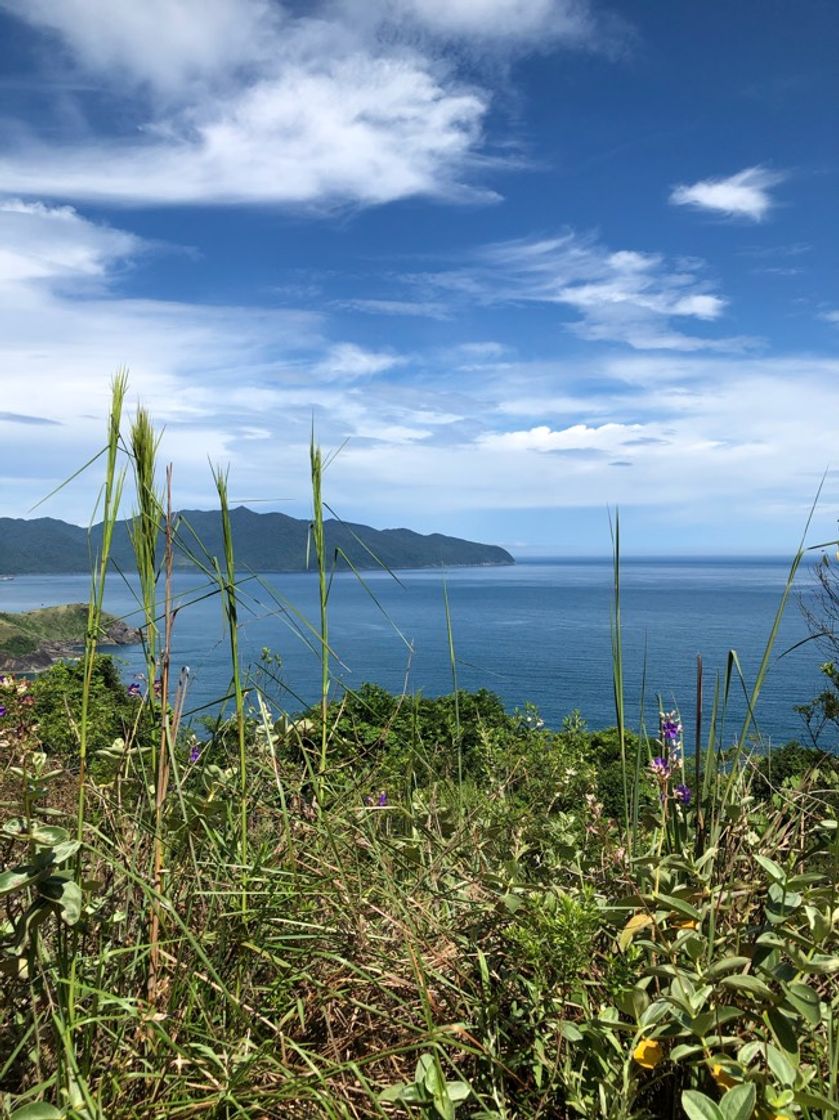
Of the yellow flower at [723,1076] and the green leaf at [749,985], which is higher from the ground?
the green leaf at [749,985]

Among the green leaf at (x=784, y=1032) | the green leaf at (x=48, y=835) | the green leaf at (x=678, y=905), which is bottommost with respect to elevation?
the green leaf at (x=784, y=1032)

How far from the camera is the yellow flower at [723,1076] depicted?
3.31ft

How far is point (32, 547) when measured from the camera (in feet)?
511

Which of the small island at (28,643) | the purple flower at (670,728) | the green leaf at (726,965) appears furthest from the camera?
the small island at (28,643)

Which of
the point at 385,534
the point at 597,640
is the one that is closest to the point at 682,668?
the point at 597,640

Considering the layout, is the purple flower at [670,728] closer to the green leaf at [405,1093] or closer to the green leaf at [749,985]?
the green leaf at [749,985]

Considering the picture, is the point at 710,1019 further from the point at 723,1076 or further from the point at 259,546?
the point at 259,546

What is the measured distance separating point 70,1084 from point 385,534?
15044 cm

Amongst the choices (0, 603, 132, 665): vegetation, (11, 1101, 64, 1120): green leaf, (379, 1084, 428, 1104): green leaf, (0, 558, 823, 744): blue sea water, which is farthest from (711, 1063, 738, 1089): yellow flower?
(0, 603, 132, 665): vegetation

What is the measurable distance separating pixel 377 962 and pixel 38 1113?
0.56 m

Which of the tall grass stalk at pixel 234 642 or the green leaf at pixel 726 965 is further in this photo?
the tall grass stalk at pixel 234 642

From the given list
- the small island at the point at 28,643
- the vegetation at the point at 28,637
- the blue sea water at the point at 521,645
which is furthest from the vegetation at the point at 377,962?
the vegetation at the point at 28,637

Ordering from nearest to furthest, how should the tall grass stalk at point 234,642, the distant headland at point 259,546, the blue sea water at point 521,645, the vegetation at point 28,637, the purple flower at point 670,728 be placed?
1. the tall grass stalk at point 234,642
2. the purple flower at point 670,728
3. the blue sea water at point 521,645
4. the vegetation at point 28,637
5. the distant headland at point 259,546

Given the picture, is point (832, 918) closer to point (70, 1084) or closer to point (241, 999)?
point (241, 999)
